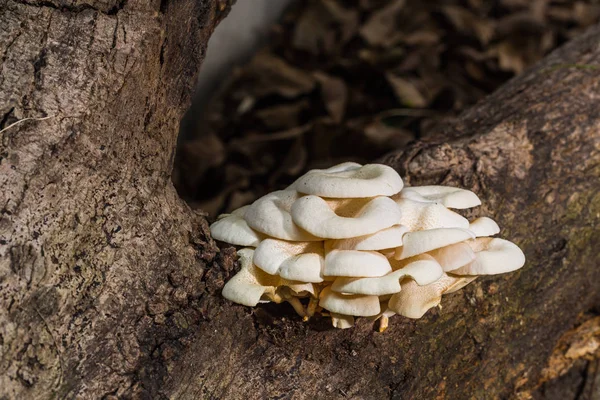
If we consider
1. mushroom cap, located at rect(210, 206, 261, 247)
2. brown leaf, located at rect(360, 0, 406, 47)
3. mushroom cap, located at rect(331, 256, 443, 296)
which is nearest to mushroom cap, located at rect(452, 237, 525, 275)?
mushroom cap, located at rect(331, 256, 443, 296)

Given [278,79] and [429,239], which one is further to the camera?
[278,79]

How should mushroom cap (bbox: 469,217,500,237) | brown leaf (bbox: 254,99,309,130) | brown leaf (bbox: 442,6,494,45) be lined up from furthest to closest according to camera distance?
1. brown leaf (bbox: 442,6,494,45)
2. brown leaf (bbox: 254,99,309,130)
3. mushroom cap (bbox: 469,217,500,237)

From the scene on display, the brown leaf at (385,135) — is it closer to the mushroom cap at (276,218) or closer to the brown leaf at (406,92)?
the brown leaf at (406,92)

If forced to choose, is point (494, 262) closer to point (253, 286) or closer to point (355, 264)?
point (355, 264)

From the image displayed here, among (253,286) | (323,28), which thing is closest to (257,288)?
(253,286)

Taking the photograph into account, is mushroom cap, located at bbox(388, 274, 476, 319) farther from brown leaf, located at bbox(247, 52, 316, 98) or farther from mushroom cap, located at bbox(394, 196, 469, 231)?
brown leaf, located at bbox(247, 52, 316, 98)

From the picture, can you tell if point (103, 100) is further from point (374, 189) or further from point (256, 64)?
point (256, 64)
